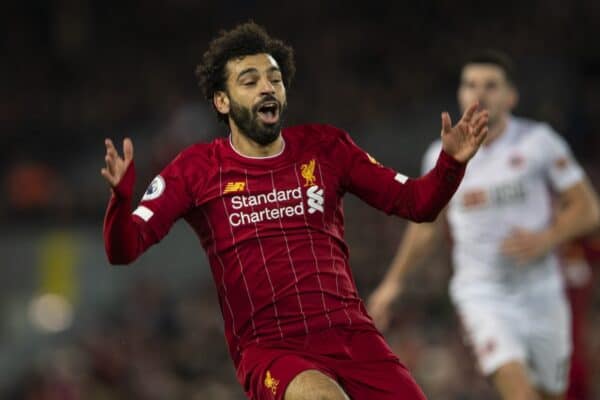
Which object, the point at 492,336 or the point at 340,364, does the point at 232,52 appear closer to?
the point at 340,364

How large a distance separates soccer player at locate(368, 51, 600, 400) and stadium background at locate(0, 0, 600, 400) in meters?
3.22

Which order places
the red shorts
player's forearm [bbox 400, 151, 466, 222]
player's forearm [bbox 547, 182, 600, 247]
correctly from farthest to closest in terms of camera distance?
player's forearm [bbox 547, 182, 600, 247]
player's forearm [bbox 400, 151, 466, 222]
the red shorts

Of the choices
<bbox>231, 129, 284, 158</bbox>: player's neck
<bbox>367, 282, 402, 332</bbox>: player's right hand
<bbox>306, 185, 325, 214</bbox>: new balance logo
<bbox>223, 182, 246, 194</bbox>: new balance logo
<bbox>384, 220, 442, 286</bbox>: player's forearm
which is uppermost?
<bbox>231, 129, 284, 158</bbox>: player's neck

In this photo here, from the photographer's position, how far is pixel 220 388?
39.5ft

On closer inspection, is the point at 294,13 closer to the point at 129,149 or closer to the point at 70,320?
the point at 70,320

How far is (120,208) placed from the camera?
15.9ft

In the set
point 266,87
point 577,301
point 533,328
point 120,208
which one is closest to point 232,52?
point 266,87

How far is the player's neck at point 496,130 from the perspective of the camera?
720 cm

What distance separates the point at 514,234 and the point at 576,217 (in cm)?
38

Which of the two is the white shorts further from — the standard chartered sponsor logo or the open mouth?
the open mouth

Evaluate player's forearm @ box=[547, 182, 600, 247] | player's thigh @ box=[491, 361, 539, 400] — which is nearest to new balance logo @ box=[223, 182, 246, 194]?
player's thigh @ box=[491, 361, 539, 400]

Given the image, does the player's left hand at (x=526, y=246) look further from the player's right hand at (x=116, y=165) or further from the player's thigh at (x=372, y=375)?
the player's right hand at (x=116, y=165)

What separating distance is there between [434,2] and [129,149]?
13029mm

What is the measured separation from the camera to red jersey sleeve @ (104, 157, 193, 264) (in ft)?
15.9
